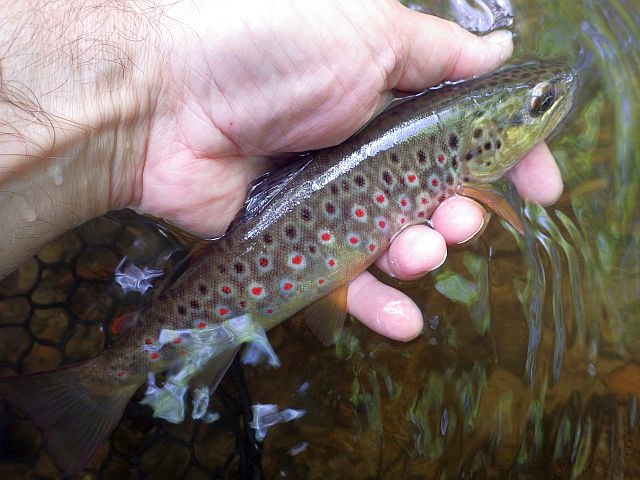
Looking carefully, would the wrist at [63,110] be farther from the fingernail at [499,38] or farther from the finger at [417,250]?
the fingernail at [499,38]

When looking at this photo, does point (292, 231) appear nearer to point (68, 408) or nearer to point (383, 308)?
point (383, 308)

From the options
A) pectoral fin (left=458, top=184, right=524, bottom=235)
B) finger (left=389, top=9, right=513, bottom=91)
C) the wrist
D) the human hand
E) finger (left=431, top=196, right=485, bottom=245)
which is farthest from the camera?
pectoral fin (left=458, top=184, right=524, bottom=235)

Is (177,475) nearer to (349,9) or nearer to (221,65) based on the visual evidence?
(221,65)

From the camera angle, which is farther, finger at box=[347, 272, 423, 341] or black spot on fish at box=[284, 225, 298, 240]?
finger at box=[347, 272, 423, 341]

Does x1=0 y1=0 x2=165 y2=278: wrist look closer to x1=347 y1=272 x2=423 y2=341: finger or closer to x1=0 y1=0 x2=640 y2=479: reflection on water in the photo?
x1=0 y1=0 x2=640 y2=479: reflection on water

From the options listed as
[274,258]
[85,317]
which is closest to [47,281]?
[85,317]

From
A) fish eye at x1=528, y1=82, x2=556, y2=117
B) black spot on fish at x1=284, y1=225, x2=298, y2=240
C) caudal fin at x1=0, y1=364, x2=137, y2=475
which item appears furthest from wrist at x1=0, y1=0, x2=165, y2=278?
fish eye at x1=528, y1=82, x2=556, y2=117

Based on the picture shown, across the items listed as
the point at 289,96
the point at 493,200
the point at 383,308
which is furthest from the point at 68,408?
the point at 493,200
